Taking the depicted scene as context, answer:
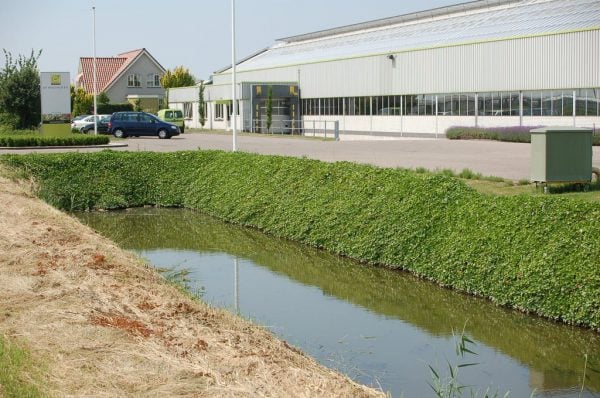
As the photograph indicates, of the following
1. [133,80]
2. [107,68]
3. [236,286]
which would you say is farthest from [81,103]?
[236,286]

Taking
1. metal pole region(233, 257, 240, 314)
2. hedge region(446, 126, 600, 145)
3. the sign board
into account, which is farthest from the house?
metal pole region(233, 257, 240, 314)

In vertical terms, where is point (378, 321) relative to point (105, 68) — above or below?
below

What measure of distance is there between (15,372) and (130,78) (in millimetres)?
90164

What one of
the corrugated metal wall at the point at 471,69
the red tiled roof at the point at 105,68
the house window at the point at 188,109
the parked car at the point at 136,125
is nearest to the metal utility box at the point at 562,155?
the corrugated metal wall at the point at 471,69

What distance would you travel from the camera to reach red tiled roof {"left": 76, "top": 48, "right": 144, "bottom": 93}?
9388 centimetres

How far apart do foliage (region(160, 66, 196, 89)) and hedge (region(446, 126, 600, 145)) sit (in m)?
52.2

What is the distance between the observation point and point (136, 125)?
51.2 m

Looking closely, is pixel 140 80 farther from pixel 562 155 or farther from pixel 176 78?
pixel 562 155

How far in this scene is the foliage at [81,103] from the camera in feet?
266

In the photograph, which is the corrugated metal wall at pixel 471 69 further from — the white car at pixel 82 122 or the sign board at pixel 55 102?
the sign board at pixel 55 102

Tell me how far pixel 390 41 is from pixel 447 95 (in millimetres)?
11223

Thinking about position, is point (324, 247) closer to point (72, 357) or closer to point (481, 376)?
point (481, 376)

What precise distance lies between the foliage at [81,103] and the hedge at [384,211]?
55627mm

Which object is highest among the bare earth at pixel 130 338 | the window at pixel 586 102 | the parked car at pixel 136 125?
the window at pixel 586 102
